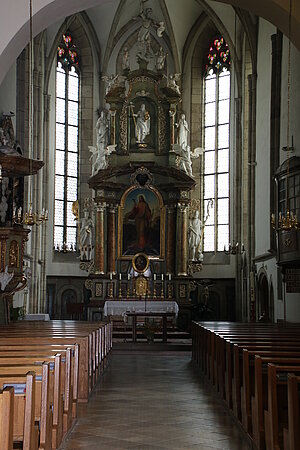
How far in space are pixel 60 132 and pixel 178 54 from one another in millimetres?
5334

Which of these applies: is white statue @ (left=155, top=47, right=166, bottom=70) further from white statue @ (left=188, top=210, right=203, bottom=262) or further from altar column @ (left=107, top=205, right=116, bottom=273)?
white statue @ (left=188, top=210, right=203, bottom=262)

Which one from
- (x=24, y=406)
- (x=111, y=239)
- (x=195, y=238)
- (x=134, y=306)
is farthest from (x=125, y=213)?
(x=24, y=406)

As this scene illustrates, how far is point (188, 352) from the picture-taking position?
17047mm

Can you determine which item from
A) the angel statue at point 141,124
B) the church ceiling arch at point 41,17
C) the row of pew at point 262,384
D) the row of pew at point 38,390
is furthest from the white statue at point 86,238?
the row of pew at point 38,390

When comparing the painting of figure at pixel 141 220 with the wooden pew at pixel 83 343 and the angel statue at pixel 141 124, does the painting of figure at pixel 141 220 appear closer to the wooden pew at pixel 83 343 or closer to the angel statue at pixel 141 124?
the angel statue at pixel 141 124

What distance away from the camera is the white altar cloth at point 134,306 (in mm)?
22641

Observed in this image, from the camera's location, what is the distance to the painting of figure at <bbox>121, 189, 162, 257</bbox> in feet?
80.5

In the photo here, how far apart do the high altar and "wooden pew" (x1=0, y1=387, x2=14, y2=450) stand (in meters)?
19.9

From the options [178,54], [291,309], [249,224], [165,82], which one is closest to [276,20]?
[291,309]

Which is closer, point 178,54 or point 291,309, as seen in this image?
point 291,309

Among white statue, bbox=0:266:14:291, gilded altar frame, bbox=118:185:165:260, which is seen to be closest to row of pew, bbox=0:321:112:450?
white statue, bbox=0:266:14:291

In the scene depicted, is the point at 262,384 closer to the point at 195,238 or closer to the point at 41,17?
the point at 41,17

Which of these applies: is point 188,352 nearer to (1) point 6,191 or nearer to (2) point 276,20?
(1) point 6,191

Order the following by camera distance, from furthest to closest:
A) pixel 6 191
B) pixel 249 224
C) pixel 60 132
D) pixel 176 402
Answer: pixel 60 132, pixel 249 224, pixel 6 191, pixel 176 402
